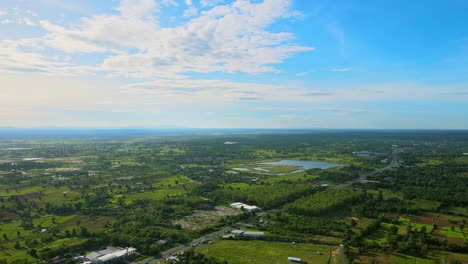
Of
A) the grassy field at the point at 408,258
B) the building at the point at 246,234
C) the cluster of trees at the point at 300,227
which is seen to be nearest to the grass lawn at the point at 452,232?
the grassy field at the point at 408,258

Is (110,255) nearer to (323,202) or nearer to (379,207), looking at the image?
(323,202)

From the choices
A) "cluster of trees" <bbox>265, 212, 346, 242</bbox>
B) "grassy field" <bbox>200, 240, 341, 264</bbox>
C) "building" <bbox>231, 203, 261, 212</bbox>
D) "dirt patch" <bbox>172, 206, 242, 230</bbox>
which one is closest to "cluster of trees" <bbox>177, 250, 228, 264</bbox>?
"grassy field" <bbox>200, 240, 341, 264</bbox>

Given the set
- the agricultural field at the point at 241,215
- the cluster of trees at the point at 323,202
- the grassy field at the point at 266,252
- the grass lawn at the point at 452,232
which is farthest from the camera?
the cluster of trees at the point at 323,202

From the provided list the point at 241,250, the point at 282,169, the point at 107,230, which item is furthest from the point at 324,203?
the point at 282,169

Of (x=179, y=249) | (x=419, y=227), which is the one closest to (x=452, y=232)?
(x=419, y=227)

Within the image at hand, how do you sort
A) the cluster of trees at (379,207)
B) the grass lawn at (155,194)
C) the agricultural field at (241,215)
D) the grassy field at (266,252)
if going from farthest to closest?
the grass lawn at (155,194)
the cluster of trees at (379,207)
the agricultural field at (241,215)
the grassy field at (266,252)

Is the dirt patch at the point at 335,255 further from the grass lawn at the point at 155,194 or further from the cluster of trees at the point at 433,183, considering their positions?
the grass lawn at the point at 155,194
